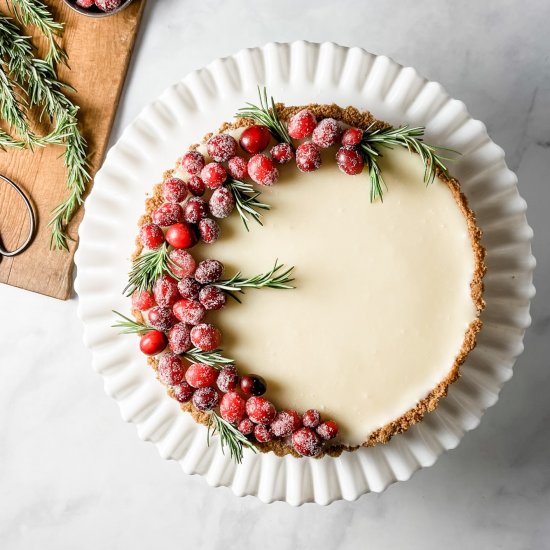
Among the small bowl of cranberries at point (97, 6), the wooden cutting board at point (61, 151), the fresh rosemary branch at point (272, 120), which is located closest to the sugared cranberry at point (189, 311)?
the fresh rosemary branch at point (272, 120)

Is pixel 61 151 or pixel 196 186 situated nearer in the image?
pixel 196 186

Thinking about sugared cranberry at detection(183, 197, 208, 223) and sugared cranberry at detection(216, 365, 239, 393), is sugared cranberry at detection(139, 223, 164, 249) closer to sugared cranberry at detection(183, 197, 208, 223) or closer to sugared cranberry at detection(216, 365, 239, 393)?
sugared cranberry at detection(183, 197, 208, 223)

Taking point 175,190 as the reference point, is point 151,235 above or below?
below

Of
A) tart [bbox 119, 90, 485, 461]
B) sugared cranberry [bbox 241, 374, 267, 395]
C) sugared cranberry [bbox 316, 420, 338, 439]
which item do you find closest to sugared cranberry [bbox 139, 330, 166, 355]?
tart [bbox 119, 90, 485, 461]

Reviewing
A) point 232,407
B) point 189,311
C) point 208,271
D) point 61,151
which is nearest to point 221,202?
point 208,271

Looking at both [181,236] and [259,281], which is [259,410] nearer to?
[259,281]
